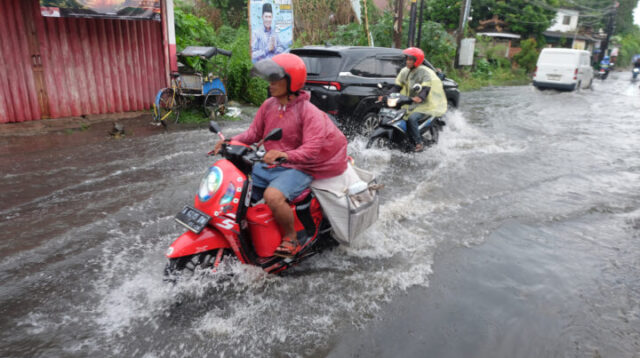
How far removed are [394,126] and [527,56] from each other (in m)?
31.3

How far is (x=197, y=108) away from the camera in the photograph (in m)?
11.2

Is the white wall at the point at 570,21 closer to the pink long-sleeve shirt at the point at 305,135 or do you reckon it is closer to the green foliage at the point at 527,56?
the green foliage at the point at 527,56

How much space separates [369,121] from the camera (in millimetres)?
8586

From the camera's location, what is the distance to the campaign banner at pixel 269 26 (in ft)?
41.7

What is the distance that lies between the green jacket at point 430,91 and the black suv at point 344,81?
0.69 meters

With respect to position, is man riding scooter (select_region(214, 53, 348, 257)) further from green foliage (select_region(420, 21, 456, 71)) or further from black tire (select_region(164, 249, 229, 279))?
green foliage (select_region(420, 21, 456, 71))

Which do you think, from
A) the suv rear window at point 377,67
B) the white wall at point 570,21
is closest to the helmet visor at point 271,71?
the suv rear window at point 377,67

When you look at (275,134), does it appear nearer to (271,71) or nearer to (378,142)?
(271,71)

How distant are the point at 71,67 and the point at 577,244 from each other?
1002 centimetres

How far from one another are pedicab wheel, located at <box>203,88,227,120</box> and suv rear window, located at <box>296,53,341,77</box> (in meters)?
3.31

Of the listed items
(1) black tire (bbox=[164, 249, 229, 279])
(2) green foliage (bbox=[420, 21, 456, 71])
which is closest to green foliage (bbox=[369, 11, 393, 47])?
(2) green foliage (bbox=[420, 21, 456, 71])

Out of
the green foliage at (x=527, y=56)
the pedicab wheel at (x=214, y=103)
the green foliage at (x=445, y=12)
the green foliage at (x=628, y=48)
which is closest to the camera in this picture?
the pedicab wheel at (x=214, y=103)

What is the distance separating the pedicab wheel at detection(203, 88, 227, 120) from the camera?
34.9 feet

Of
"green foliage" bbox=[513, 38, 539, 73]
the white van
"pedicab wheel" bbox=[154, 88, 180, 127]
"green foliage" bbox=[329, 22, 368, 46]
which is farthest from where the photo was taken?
"green foliage" bbox=[513, 38, 539, 73]
